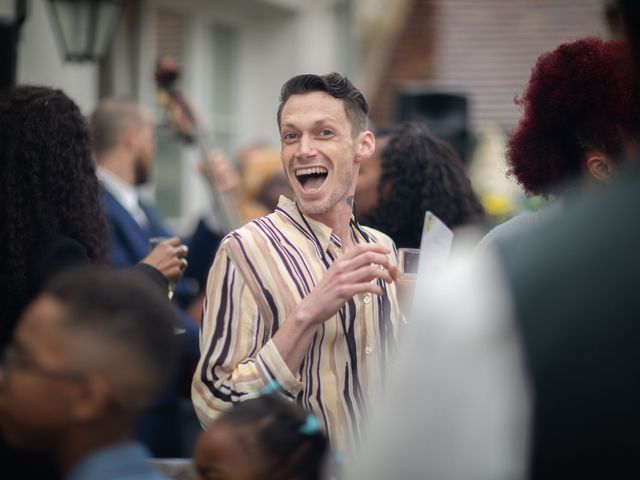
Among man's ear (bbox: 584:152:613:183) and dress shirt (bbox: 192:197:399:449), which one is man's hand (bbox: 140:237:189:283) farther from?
man's ear (bbox: 584:152:613:183)

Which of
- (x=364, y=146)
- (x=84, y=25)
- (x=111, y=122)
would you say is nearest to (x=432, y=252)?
(x=364, y=146)

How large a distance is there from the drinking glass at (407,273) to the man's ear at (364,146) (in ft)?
1.27

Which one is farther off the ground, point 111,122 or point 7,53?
point 7,53

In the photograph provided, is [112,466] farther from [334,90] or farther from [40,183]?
[334,90]

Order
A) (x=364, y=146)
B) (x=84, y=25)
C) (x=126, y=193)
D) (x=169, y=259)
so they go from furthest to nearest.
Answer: (x=84, y=25), (x=126, y=193), (x=169, y=259), (x=364, y=146)

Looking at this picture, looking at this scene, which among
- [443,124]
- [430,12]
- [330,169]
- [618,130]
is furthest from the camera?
[430,12]

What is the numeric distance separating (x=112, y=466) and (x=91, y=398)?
13cm

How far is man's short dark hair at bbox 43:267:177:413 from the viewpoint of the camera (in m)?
2.05

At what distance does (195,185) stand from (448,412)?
9.95m

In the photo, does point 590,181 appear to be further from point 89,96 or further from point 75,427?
point 89,96

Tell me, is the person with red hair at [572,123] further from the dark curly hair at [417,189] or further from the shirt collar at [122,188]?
the shirt collar at [122,188]

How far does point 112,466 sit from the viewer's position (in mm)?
2047

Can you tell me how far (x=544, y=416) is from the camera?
1364 mm

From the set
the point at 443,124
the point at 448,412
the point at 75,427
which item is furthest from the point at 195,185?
the point at 448,412
